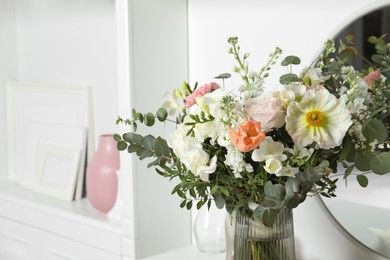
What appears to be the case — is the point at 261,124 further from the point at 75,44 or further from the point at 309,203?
the point at 75,44

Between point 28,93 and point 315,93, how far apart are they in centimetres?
191

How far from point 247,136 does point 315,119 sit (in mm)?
140

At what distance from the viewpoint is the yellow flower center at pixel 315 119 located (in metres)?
1.30

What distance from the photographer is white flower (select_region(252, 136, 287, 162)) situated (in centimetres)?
129

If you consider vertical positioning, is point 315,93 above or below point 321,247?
above

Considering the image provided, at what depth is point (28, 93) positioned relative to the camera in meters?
2.97

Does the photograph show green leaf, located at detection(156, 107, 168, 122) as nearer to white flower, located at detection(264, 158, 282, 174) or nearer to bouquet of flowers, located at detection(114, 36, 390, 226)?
Answer: bouquet of flowers, located at detection(114, 36, 390, 226)

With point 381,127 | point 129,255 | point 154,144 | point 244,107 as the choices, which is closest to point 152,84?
point 129,255

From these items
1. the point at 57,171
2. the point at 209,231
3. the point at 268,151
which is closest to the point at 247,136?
the point at 268,151

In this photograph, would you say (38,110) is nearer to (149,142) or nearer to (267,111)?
(149,142)

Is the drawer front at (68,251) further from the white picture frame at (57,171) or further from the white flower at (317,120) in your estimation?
the white flower at (317,120)

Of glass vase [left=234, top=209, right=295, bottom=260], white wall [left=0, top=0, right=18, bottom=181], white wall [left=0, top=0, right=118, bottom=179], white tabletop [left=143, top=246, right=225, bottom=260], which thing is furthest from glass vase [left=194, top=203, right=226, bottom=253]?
white wall [left=0, top=0, right=18, bottom=181]

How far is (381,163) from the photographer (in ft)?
4.29

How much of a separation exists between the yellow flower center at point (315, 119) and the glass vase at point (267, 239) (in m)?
0.22
